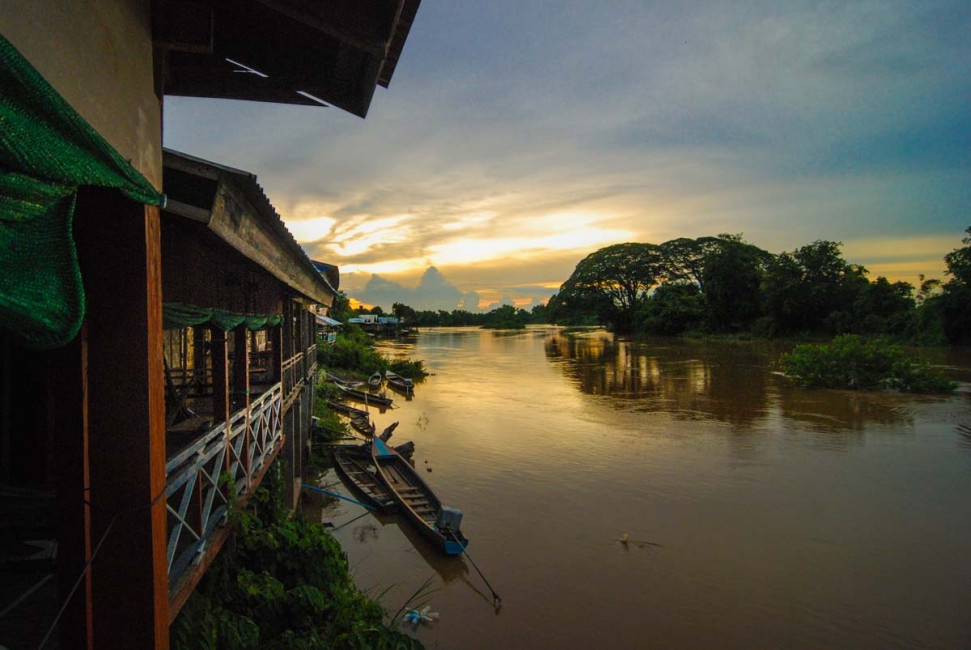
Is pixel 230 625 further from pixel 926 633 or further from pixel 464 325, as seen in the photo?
pixel 464 325

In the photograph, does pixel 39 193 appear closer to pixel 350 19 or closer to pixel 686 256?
pixel 350 19

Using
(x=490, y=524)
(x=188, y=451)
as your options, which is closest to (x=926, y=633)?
(x=490, y=524)

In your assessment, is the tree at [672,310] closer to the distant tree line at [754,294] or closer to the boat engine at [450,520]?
the distant tree line at [754,294]

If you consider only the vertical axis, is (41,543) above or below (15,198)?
below

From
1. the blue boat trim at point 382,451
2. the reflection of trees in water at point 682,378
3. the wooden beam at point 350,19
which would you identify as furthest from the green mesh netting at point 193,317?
the reflection of trees in water at point 682,378

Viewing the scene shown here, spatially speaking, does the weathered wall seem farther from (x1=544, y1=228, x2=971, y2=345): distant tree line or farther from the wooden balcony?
(x1=544, y1=228, x2=971, y2=345): distant tree line

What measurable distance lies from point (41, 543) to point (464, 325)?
123438 millimetres

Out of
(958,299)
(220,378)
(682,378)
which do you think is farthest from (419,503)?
(958,299)

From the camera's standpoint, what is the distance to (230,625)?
3.77 m

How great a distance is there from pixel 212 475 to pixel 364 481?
667 centimetres

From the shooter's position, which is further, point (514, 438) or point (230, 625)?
point (514, 438)

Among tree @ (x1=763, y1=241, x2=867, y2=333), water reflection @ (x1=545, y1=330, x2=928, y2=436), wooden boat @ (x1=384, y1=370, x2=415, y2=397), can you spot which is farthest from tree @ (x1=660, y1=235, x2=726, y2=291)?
wooden boat @ (x1=384, y1=370, x2=415, y2=397)

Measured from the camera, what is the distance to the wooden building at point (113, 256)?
1.63 meters

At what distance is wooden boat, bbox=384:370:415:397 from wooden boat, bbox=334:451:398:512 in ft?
38.8
